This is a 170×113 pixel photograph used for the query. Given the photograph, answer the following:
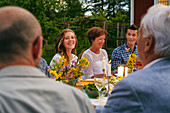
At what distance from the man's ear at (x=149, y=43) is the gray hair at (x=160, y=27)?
0.03 meters

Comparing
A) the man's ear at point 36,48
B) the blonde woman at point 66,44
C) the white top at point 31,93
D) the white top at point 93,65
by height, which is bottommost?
the white top at point 93,65

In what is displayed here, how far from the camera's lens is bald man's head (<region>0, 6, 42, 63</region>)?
0.73 metres

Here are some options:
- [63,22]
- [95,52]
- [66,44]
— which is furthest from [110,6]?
[66,44]

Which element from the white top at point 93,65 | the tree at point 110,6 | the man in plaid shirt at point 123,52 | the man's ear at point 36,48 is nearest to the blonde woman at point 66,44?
the white top at point 93,65

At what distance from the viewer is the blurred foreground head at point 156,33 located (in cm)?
122

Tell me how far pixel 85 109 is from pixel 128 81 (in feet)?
1.12

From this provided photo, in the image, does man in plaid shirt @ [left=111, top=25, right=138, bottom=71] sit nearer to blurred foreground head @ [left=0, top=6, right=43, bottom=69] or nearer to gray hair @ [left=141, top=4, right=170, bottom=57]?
gray hair @ [left=141, top=4, right=170, bottom=57]

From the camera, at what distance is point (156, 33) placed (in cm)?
125

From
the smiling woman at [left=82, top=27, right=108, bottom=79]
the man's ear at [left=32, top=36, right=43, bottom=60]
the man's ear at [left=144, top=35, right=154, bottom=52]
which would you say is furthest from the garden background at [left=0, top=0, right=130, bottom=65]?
the man's ear at [left=32, top=36, right=43, bottom=60]

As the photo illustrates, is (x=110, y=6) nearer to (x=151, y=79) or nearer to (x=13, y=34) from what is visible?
(x=151, y=79)

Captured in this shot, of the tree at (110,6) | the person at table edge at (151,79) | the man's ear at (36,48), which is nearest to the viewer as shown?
the man's ear at (36,48)

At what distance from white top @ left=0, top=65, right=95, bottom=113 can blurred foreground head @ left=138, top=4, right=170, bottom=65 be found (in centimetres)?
68

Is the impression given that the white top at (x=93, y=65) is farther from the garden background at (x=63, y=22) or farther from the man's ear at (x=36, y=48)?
the man's ear at (x=36, y=48)

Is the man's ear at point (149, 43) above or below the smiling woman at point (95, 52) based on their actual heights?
above
